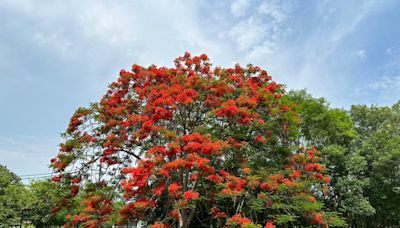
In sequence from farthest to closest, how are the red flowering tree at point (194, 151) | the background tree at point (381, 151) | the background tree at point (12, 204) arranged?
the background tree at point (12, 204) → the background tree at point (381, 151) → the red flowering tree at point (194, 151)

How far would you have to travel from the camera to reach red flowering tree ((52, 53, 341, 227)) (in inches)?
346

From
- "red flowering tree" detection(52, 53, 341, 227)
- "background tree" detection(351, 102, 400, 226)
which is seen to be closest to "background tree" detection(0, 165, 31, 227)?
"red flowering tree" detection(52, 53, 341, 227)

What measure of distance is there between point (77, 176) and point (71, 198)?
0.72 m

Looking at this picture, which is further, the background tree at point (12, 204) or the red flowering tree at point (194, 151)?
the background tree at point (12, 204)

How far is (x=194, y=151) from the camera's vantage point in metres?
8.66

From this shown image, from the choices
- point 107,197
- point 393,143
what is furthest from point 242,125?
point 393,143

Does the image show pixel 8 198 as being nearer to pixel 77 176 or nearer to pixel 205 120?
pixel 77 176

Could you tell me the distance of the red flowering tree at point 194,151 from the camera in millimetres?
8789

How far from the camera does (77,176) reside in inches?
416

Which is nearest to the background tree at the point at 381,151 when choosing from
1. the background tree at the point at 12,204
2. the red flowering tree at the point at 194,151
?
the red flowering tree at the point at 194,151

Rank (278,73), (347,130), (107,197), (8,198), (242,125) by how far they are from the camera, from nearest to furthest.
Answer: (107,197)
(242,125)
(278,73)
(347,130)
(8,198)

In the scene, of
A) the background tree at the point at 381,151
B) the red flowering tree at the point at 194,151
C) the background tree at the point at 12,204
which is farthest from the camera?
the background tree at the point at 12,204

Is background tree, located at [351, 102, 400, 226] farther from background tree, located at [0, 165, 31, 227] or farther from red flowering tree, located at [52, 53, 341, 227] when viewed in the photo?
background tree, located at [0, 165, 31, 227]

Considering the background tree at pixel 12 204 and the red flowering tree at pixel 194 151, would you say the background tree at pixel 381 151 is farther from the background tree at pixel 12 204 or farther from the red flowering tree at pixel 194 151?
the background tree at pixel 12 204
